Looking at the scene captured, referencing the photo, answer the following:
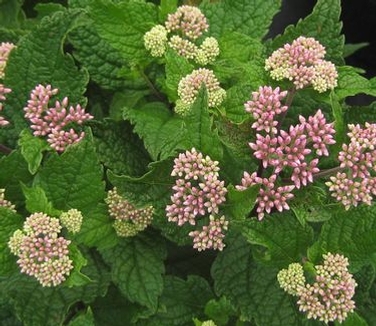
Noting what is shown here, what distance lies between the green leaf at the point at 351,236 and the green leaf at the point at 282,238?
0.03m

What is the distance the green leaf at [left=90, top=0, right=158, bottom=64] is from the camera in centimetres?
126

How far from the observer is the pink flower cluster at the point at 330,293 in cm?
108

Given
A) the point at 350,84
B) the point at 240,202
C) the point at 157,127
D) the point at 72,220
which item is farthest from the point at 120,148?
the point at 350,84

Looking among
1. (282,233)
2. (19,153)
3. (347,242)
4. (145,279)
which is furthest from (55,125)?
(347,242)

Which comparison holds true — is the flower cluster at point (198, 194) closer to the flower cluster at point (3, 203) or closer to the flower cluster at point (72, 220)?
the flower cluster at point (72, 220)

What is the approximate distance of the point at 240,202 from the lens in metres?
1.06

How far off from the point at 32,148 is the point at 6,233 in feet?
0.55

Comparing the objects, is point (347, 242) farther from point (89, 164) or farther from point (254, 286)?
point (89, 164)

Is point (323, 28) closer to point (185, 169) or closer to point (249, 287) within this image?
point (185, 169)

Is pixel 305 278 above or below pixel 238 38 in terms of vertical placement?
below

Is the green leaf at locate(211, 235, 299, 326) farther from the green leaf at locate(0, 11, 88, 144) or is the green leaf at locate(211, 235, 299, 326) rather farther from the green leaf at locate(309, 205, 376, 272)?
the green leaf at locate(0, 11, 88, 144)

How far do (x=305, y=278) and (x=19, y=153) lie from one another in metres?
0.61

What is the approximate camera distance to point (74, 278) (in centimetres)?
110

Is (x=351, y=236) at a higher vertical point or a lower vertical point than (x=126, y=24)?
lower
